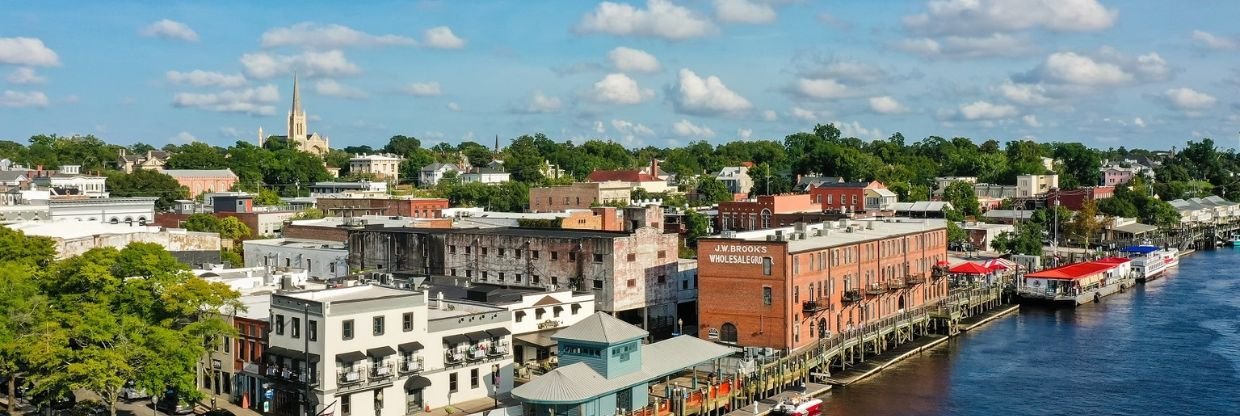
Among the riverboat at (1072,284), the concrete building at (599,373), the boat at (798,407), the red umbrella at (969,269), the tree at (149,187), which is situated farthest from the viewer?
the tree at (149,187)

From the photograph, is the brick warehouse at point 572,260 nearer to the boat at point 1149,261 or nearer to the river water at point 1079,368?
the river water at point 1079,368

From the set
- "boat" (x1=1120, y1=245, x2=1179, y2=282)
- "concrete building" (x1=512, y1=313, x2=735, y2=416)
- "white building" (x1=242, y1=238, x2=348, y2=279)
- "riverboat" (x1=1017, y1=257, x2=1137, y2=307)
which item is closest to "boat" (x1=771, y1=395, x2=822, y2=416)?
"concrete building" (x1=512, y1=313, x2=735, y2=416)

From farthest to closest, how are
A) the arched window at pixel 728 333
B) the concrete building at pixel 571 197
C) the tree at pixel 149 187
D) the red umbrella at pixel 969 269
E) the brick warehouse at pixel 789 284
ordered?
the tree at pixel 149 187 < the concrete building at pixel 571 197 < the red umbrella at pixel 969 269 < the arched window at pixel 728 333 < the brick warehouse at pixel 789 284

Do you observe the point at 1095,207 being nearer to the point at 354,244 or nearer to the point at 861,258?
the point at 861,258

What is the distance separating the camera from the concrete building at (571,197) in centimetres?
14500

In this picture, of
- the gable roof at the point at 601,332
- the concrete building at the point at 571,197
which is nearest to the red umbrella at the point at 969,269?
the gable roof at the point at 601,332

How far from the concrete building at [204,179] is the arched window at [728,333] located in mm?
123492

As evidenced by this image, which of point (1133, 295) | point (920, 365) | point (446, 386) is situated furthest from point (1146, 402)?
point (1133, 295)

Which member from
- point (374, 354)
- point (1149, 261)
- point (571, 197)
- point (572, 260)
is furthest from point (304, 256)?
point (1149, 261)

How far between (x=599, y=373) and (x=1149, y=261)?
8961 cm

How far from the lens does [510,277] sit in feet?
237

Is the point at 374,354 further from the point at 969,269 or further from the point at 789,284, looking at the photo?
the point at 969,269

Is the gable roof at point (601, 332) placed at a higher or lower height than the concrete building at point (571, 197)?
lower

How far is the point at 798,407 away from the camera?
176 ft
